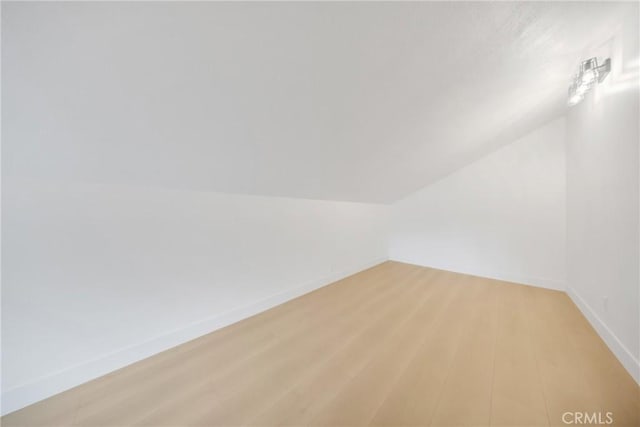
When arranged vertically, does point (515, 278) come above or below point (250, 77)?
below

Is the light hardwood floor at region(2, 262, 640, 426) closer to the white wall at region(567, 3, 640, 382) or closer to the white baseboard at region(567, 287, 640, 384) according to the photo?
the white baseboard at region(567, 287, 640, 384)

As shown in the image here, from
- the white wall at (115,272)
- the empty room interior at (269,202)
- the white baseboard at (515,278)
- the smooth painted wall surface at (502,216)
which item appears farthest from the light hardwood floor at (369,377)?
the smooth painted wall surface at (502,216)

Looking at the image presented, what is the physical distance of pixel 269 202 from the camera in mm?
2699

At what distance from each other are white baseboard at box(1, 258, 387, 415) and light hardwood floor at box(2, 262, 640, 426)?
0.05 meters

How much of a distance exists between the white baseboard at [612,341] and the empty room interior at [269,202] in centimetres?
2

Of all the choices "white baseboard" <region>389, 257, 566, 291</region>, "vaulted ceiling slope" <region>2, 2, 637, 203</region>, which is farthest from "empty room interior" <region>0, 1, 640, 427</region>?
"white baseboard" <region>389, 257, 566, 291</region>

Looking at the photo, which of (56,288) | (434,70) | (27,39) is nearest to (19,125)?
(27,39)

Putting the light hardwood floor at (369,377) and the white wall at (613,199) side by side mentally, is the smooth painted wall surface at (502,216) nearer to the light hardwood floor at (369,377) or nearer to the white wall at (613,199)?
the white wall at (613,199)

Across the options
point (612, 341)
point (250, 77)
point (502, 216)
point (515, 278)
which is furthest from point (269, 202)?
point (515, 278)

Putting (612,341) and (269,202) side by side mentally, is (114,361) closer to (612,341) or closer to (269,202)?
(269,202)

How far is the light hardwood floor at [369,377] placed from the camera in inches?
55.7

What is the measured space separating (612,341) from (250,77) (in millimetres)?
3108

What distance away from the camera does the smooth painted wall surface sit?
3404 mm

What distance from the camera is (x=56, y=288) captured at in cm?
157
